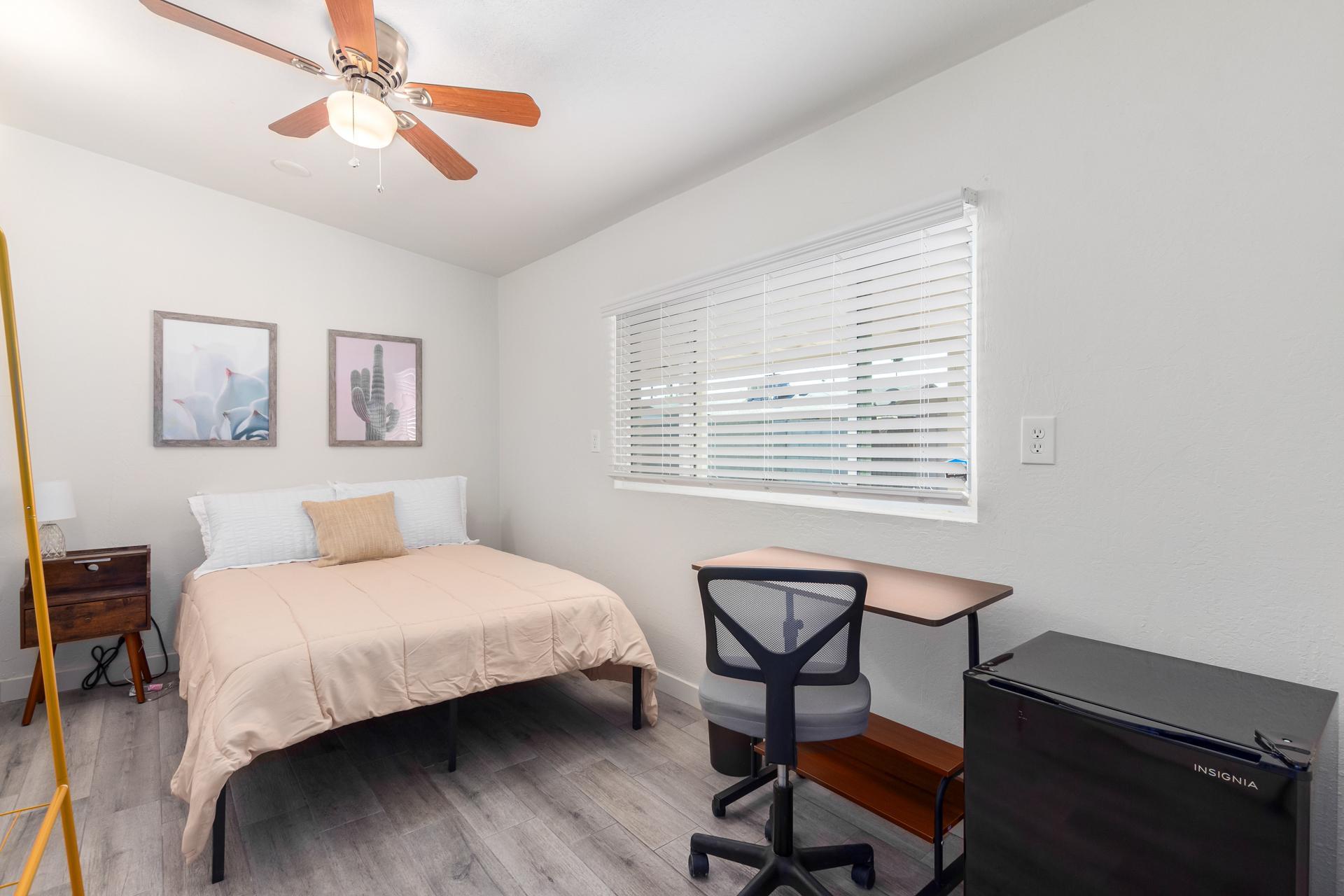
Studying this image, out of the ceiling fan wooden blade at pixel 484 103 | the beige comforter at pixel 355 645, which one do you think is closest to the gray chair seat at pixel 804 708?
the beige comforter at pixel 355 645

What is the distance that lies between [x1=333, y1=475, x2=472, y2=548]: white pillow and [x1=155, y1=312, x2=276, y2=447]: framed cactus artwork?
2.01ft

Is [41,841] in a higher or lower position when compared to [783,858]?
higher

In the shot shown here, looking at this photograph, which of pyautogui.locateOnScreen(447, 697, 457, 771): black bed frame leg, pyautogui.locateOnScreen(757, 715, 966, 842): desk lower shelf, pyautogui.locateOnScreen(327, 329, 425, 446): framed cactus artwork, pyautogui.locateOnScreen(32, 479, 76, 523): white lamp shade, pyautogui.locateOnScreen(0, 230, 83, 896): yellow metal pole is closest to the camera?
pyautogui.locateOnScreen(0, 230, 83, 896): yellow metal pole

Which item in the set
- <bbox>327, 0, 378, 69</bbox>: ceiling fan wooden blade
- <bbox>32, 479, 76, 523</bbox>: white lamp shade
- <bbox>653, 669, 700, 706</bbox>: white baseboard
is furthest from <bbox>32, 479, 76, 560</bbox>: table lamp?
<bbox>653, 669, 700, 706</bbox>: white baseboard

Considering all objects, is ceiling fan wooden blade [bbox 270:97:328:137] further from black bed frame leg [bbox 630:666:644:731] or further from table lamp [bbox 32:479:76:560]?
black bed frame leg [bbox 630:666:644:731]

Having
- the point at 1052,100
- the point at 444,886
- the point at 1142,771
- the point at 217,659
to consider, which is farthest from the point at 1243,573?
the point at 217,659

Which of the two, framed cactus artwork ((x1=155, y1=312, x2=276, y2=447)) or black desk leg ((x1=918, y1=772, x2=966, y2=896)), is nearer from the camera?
black desk leg ((x1=918, y1=772, x2=966, y2=896))

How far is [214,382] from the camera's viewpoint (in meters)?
3.50

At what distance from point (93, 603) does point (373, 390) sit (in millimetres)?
1728

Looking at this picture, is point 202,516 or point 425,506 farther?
point 425,506

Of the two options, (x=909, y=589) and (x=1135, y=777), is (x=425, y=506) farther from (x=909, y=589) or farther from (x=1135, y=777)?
(x=1135, y=777)

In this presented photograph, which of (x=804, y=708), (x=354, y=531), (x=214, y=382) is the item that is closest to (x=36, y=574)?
(x=804, y=708)

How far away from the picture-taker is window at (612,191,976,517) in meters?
2.02

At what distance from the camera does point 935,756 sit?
1855 millimetres
